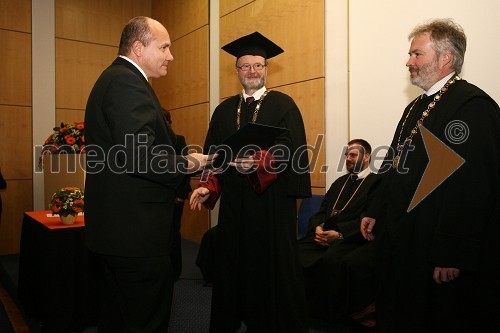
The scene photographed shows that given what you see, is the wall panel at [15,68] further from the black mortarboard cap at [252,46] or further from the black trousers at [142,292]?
the black trousers at [142,292]

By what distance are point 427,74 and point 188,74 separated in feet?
15.4

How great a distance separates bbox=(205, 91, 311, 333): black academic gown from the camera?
2.60 metres

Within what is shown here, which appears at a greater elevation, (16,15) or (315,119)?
(16,15)

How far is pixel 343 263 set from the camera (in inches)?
124

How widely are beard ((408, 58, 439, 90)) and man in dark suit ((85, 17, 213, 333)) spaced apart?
1263mm

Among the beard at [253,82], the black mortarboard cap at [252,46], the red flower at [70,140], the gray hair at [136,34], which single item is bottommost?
the red flower at [70,140]

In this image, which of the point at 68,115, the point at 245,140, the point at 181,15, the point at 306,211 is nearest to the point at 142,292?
the point at 245,140

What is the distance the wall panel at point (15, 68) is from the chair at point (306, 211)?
14.2ft

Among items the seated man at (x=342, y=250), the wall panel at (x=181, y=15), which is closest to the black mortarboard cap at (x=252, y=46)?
the seated man at (x=342, y=250)

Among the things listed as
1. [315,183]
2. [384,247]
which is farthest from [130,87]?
[315,183]

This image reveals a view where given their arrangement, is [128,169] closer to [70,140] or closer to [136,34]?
[136,34]

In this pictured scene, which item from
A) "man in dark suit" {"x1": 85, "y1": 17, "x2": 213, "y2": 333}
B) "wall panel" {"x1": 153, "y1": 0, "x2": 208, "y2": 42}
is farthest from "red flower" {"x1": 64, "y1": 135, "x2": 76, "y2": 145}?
"wall panel" {"x1": 153, "y1": 0, "x2": 208, "y2": 42}

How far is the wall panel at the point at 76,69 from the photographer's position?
6.43 m

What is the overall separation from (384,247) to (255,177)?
83cm
